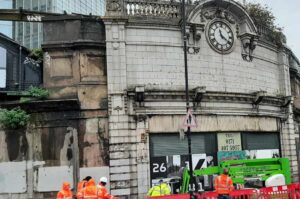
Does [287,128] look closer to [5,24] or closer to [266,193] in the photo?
[266,193]

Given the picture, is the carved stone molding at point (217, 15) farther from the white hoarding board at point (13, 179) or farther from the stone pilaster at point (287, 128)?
the white hoarding board at point (13, 179)

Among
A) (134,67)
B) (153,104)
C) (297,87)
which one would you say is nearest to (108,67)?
(134,67)

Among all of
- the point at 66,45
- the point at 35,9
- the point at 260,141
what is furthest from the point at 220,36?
the point at 35,9

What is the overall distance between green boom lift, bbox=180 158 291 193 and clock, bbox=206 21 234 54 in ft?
25.9

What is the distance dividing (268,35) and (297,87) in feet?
23.7

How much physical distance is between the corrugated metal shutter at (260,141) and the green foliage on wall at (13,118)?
11.3 meters

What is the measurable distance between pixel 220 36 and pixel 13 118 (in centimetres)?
1137

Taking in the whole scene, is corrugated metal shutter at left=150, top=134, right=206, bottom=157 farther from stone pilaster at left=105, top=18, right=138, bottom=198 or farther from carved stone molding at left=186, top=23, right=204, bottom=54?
carved stone molding at left=186, top=23, right=204, bottom=54

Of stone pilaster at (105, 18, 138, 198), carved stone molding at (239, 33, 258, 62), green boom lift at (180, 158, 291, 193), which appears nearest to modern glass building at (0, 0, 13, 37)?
stone pilaster at (105, 18, 138, 198)

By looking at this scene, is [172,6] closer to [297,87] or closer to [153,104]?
[153,104]

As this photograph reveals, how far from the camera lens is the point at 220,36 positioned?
2183 cm

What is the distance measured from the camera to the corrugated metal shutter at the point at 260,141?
2200 centimetres

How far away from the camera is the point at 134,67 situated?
63.1ft

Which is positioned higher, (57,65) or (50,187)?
Result: (57,65)
